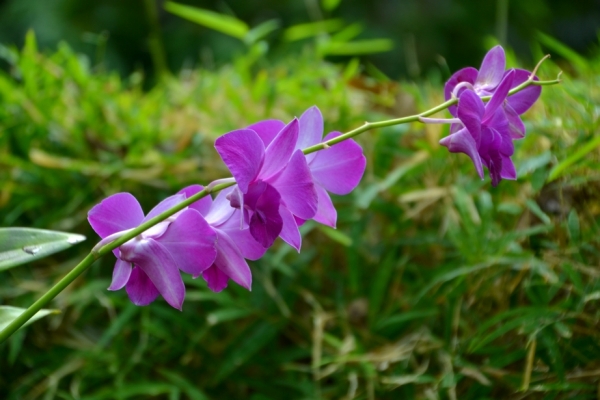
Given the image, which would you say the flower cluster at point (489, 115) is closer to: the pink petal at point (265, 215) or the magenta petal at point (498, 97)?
the magenta petal at point (498, 97)

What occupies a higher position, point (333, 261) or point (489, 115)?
point (489, 115)

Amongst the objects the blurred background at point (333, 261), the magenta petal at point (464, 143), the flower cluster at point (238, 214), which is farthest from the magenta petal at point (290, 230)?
the blurred background at point (333, 261)

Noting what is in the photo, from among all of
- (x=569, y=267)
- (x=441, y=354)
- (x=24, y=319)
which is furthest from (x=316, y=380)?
(x=24, y=319)

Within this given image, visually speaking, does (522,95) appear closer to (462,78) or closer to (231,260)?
(462,78)

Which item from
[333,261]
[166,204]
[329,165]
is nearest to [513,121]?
[329,165]

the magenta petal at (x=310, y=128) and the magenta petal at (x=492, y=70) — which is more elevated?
the magenta petal at (x=492, y=70)

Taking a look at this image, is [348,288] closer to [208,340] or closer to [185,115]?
[208,340]

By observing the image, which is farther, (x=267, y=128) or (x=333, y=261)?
(x=333, y=261)
